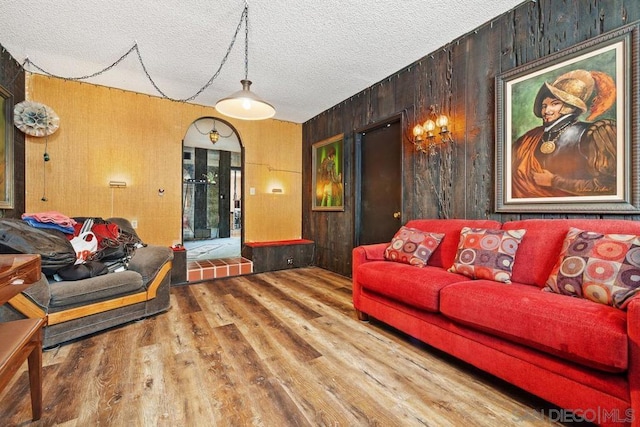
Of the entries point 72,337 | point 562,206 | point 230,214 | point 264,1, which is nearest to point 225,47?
point 264,1

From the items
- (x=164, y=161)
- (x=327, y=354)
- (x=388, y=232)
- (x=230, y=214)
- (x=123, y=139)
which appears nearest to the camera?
(x=327, y=354)

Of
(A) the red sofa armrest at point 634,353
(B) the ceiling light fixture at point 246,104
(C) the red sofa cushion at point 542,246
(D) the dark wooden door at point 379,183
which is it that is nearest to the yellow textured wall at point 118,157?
(D) the dark wooden door at point 379,183

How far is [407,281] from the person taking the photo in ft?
6.77

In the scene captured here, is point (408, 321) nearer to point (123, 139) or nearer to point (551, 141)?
point (551, 141)

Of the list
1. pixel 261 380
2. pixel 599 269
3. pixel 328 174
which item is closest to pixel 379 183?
pixel 328 174

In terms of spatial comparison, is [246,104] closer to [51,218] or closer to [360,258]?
[360,258]

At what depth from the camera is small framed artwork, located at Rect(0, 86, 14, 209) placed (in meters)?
2.85

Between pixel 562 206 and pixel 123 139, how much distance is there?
16.5 ft

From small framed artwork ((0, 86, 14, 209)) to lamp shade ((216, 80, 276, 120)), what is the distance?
2.38m

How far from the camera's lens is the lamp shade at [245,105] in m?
2.22

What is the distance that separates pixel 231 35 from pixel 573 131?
299cm

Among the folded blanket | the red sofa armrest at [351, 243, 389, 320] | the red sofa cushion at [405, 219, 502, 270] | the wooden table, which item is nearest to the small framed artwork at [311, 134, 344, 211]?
the red sofa armrest at [351, 243, 389, 320]

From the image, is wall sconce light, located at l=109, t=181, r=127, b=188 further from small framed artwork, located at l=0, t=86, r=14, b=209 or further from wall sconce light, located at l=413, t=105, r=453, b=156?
wall sconce light, located at l=413, t=105, r=453, b=156

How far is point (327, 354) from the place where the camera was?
201cm
